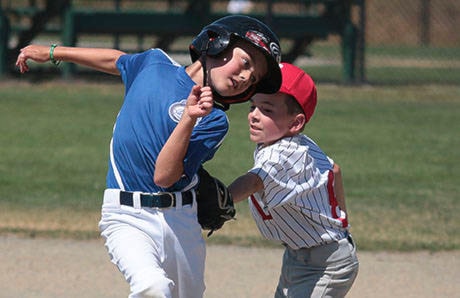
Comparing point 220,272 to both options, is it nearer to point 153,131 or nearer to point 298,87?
point 298,87

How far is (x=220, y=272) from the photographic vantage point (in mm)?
6398

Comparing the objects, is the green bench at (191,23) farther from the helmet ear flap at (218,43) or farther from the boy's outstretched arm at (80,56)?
the helmet ear flap at (218,43)

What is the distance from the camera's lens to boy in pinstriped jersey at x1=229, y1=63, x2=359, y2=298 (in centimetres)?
396

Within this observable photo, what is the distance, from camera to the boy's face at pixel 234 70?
11.7 feet

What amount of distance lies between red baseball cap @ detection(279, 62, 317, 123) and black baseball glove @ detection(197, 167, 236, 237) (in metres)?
0.48

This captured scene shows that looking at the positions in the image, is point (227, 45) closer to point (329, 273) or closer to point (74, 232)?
point (329, 273)

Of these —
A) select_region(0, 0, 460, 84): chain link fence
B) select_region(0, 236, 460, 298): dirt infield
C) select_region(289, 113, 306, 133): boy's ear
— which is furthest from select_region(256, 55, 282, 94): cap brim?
select_region(0, 0, 460, 84): chain link fence

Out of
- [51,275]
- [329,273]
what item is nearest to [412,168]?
[51,275]

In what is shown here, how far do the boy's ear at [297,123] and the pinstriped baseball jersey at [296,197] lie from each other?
0.04 meters

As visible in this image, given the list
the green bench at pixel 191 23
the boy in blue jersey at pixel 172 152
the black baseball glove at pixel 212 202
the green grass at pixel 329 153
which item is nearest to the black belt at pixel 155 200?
the boy in blue jersey at pixel 172 152

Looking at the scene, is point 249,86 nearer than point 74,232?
Yes

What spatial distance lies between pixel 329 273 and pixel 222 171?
6.10m

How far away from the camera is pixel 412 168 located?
35.6ft

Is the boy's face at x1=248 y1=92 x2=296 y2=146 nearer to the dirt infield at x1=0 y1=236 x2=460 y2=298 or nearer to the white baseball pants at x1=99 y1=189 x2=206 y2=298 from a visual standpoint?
the white baseball pants at x1=99 y1=189 x2=206 y2=298
